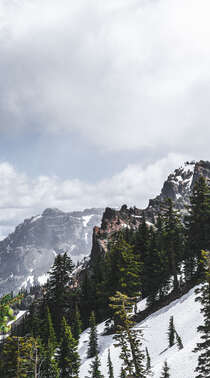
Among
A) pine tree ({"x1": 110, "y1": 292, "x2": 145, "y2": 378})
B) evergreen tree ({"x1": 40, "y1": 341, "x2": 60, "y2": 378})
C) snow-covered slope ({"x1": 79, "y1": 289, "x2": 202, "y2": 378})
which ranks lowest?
evergreen tree ({"x1": 40, "y1": 341, "x2": 60, "y2": 378})

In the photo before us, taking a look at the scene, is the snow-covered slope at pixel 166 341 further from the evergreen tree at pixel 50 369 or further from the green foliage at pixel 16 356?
the green foliage at pixel 16 356

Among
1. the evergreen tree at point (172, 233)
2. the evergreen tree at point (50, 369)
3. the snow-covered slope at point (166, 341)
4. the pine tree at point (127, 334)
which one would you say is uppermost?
the evergreen tree at point (172, 233)

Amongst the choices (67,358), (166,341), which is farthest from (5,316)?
(166,341)

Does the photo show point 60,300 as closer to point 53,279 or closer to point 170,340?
point 53,279

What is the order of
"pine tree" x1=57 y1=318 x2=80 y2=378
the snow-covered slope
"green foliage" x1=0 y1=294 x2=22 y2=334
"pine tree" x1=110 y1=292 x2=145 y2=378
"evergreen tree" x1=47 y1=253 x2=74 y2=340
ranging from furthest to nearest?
"evergreen tree" x1=47 y1=253 x2=74 y2=340 < "pine tree" x1=57 y1=318 x2=80 y2=378 < the snow-covered slope < "pine tree" x1=110 y1=292 x2=145 y2=378 < "green foliage" x1=0 y1=294 x2=22 y2=334

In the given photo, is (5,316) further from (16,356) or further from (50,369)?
(50,369)

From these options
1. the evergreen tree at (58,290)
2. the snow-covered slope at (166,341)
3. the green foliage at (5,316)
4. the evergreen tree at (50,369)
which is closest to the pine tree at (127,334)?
the snow-covered slope at (166,341)

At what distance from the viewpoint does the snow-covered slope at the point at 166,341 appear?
2256 cm

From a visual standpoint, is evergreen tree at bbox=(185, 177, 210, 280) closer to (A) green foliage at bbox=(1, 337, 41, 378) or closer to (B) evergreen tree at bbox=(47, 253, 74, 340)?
(B) evergreen tree at bbox=(47, 253, 74, 340)

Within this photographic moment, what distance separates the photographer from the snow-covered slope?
74.0ft

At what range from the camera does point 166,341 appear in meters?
30.6

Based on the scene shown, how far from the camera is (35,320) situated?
41.8m

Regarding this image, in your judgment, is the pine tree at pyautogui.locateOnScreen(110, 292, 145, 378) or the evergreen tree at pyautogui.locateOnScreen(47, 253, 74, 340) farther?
the evergreen tree at pyautogui.locateOnScreen(47, 253, 74, 340)

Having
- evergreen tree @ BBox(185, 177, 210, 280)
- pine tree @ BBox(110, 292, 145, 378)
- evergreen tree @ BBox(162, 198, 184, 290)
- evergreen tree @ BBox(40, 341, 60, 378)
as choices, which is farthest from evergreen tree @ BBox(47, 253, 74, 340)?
pine tree @ BBox(110, 292, 145, 378)
